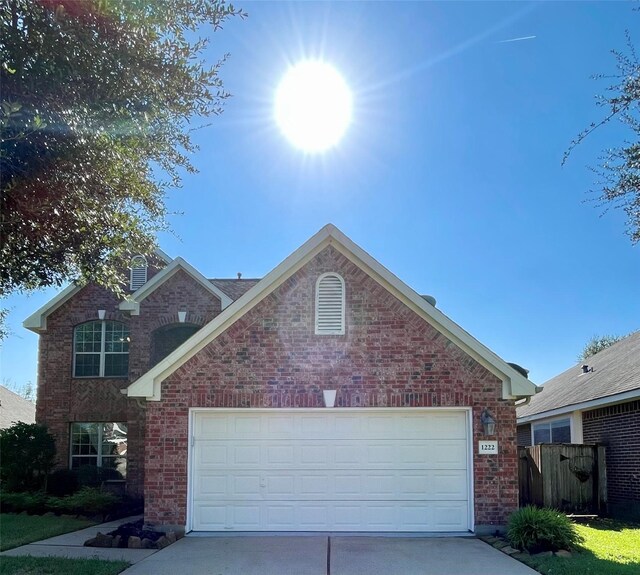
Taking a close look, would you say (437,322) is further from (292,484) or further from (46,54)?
(46,54)

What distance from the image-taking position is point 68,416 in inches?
725

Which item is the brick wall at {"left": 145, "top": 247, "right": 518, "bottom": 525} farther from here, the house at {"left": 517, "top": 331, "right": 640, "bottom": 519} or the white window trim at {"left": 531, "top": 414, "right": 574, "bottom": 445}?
the white window trim at {"left": 531, "top": 414, "right": 574, "bottom": 445}

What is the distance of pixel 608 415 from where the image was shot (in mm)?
16156

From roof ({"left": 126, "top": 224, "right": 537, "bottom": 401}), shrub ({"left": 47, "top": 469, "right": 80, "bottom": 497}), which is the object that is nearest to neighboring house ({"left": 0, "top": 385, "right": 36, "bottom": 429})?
shrub ({"left": 47, "top": 469, "right": 80, "bottom": 497})

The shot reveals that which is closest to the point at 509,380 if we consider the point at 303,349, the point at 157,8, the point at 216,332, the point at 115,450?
the point at 303,349

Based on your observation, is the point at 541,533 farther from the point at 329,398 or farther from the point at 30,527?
the point at 30,527

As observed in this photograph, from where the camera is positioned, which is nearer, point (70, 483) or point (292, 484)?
point (292, 484)

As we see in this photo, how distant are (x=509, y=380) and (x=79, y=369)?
12686mm

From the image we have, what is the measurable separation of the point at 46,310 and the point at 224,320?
9.25 metres

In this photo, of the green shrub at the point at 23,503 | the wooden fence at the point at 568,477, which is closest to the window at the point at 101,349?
the green shrub at the point at 23,503

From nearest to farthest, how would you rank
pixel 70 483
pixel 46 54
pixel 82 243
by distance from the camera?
pixel 46 54
pixel 82 243
pixel 70 483

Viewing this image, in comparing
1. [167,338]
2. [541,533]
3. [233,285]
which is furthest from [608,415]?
[167,338]

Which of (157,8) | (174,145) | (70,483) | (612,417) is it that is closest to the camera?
(157,8)

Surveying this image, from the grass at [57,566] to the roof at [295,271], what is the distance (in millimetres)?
3167
